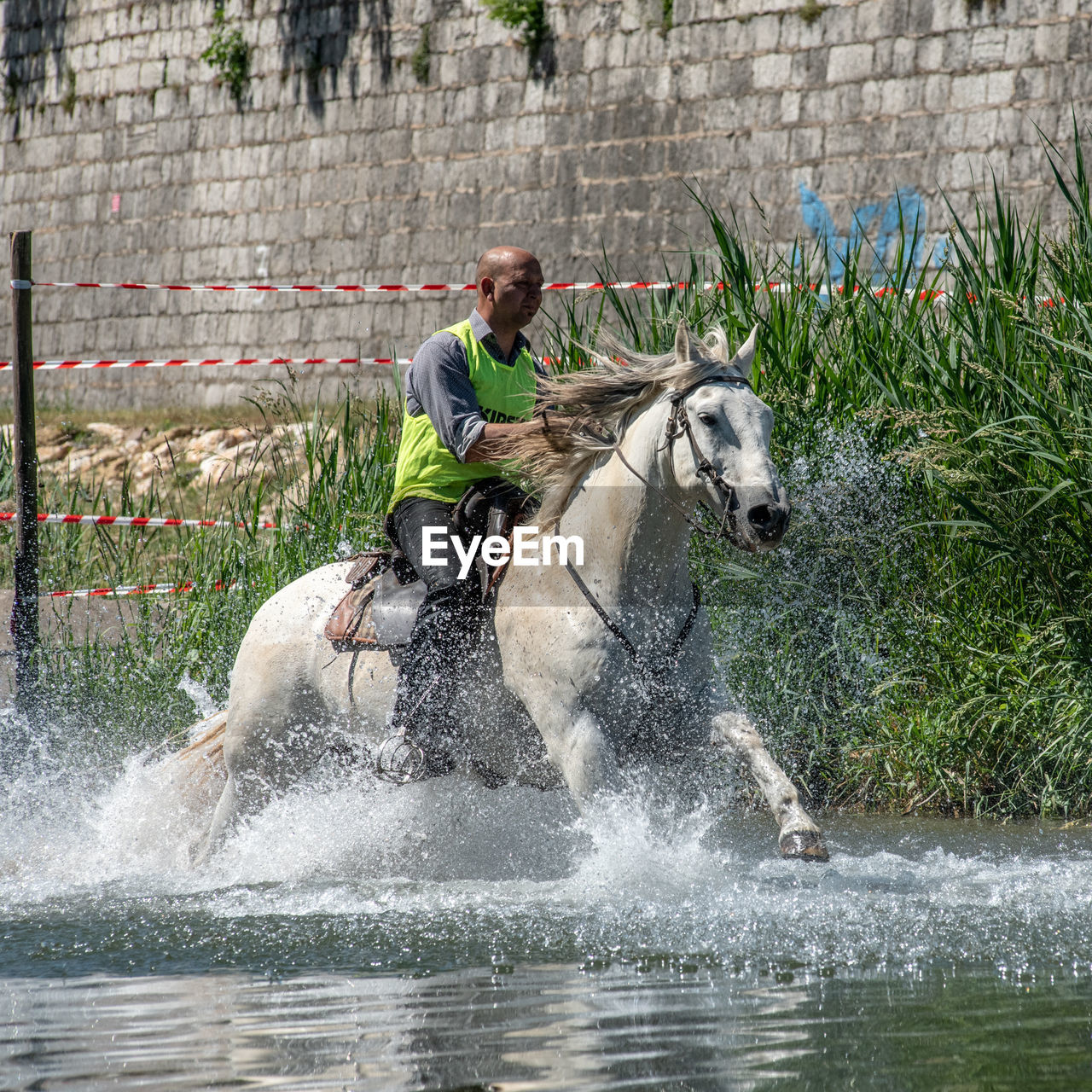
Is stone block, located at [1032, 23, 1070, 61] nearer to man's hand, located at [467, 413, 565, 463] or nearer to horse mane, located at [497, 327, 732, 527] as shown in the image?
horse mane, located at [497, 327, 732, 527]

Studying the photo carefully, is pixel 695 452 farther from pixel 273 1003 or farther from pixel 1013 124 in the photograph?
pixel 1013 124

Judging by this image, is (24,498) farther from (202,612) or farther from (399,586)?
(399,586)

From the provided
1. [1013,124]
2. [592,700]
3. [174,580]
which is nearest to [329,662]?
[592,700]

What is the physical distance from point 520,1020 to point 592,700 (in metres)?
1.64

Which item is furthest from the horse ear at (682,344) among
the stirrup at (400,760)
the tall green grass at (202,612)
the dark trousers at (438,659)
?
the tall green grass at (202,612)

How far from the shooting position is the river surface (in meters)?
3.09

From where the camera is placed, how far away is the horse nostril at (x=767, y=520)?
14.5ft

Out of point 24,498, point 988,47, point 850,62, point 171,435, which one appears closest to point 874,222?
point 850,62

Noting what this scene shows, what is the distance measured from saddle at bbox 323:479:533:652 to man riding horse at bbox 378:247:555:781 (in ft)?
0.18

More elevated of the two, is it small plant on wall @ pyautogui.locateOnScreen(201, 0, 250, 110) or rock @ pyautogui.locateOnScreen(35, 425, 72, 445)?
small plant on wall @ pyautogui.locateOnScreen(201, 0, 250, 110)

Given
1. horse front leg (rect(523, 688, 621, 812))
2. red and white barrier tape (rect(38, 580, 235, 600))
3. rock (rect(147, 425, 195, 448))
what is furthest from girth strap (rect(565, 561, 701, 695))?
rock (rect(147, 425, 195, 448))

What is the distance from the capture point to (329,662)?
5.76 m

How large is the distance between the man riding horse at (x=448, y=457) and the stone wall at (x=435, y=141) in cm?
811

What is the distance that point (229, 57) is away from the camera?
19828 mm
